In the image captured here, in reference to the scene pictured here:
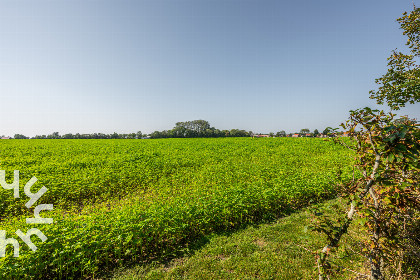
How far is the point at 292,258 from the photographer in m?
4.63

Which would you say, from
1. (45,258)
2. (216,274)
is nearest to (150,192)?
(45,258)

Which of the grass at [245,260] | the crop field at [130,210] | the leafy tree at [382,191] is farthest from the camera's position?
the crop field at [130,210]

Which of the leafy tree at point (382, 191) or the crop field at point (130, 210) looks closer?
the leafy tree at point (382, 191)

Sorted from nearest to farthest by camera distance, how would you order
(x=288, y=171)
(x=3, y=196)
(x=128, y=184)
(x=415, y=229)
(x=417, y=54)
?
(x=415, y=229) → (x=3, y=196) → (x=417, y=54) → (x=128, y=184) → (x=288, y=171)

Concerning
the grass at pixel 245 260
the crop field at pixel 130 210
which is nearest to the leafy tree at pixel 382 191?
the crop field at pixel 130 210

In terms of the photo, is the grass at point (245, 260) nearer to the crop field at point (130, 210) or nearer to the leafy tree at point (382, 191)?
the crop field at point (130, 210)

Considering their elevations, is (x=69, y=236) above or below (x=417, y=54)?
below

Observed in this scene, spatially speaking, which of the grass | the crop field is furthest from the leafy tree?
the grass

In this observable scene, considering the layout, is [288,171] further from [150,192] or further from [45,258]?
[45,258]

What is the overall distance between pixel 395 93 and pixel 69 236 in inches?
611

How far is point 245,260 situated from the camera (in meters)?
4.62

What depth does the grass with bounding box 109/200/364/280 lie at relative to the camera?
4.18 meters

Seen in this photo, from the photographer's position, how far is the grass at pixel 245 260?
13.7 ft

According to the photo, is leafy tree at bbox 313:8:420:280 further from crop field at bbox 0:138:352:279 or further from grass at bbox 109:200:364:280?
grass at bbox 109:200:364:280
